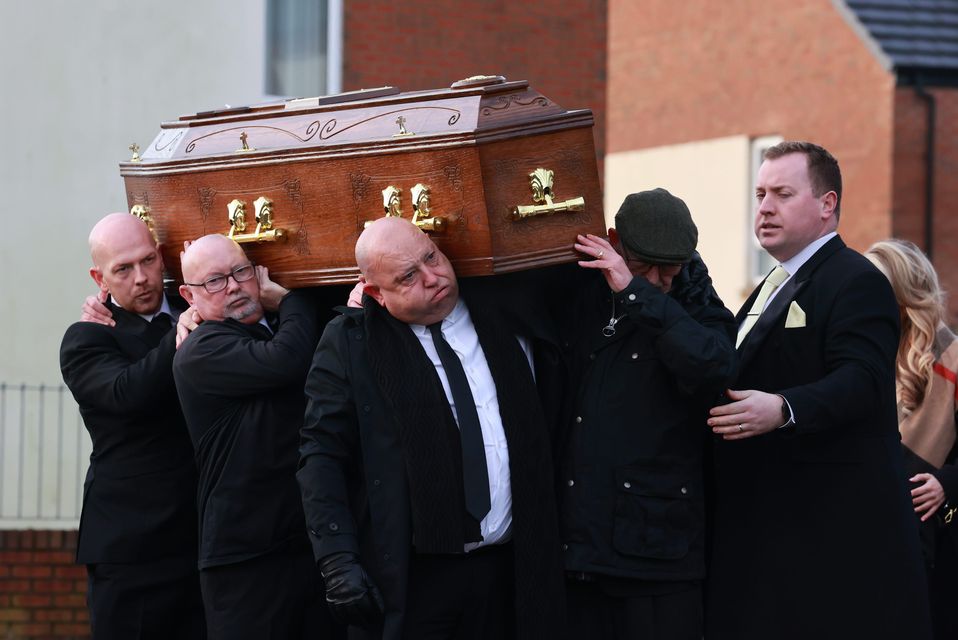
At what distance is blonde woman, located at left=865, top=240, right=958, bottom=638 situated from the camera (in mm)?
5395

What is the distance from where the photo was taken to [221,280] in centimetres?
459

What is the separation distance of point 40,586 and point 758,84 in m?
11.1

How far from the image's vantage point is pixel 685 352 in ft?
13.2

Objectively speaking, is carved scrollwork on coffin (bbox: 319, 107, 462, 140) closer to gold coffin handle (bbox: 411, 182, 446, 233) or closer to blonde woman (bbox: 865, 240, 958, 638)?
gold coffin handle (bbox: 411, 182, 446, 233)

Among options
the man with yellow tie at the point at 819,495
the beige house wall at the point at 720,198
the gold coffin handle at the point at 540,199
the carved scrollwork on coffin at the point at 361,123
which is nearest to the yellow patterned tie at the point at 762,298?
the man with yellow tie at the point at 819,495

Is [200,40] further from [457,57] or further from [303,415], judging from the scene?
[303,415]

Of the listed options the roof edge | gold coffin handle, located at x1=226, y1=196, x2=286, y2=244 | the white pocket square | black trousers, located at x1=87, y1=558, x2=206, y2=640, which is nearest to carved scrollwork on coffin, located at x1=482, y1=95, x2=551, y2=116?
gold coffin handle, located at x1=226, y1=196, x2=286, y2=244

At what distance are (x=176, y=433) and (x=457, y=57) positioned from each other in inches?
195

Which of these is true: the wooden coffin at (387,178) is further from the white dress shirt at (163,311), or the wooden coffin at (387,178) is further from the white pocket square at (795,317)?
the white pocket square at (795,317)

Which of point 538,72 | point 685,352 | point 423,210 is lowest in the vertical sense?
point 685,352

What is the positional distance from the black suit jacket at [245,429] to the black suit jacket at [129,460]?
0.36 meters

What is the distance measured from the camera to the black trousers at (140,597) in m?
4.93

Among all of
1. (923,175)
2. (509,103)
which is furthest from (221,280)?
(923,175)

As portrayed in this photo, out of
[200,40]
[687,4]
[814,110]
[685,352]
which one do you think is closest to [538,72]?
[200,40]
